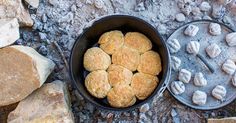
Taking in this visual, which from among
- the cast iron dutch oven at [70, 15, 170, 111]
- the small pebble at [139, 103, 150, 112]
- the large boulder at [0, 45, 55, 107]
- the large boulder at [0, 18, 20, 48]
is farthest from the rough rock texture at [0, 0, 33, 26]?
the small pebble at [139, 103, 150, 112]

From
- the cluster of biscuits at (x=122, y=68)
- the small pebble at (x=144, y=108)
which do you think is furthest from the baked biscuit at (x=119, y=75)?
the small pebble at (x=144, y=108)

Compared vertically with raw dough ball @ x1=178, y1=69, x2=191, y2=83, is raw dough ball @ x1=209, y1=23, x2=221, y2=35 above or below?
above

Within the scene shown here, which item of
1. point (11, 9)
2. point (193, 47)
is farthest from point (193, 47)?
point (11, 9)

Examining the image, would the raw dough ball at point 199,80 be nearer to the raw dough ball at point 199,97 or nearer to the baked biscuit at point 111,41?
the raw dough ball at point 199,97

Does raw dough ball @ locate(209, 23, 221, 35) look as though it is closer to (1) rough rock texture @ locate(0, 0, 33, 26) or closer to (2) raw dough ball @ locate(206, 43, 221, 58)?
(2) raw dough ball @ locate(206, 43, 221, 58)

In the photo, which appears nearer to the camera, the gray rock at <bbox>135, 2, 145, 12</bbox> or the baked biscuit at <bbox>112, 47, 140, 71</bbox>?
the baked biscuit at <bbox>112, 47, 140, 71</bbox>

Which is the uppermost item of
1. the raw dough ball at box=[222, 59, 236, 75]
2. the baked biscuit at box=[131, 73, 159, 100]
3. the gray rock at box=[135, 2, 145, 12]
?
the gray rock at box=[135, 2, 145, 12]
